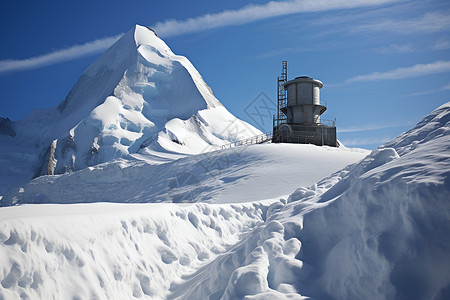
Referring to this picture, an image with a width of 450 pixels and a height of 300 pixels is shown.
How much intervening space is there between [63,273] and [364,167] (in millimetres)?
4884

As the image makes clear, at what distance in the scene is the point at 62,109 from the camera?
68.8 metres

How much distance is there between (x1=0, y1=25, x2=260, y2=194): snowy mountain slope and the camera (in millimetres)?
47094

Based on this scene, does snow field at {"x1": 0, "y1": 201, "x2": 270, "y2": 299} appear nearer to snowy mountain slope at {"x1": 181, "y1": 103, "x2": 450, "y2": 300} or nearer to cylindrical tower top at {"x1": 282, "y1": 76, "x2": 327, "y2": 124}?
snowy mountain slope at {"x1": 181, "y1": 103, "x2": 450, "y2": 300}

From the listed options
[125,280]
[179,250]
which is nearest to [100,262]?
[125,280]

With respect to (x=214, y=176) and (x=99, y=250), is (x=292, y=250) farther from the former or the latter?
(x=214, y=176)

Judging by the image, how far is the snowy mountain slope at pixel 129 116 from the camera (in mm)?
47094

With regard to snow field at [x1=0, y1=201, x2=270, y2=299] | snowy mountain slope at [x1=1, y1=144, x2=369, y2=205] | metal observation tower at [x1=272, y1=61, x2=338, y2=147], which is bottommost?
snow field at [x1=0, y1=201, x2=270, y2=299]

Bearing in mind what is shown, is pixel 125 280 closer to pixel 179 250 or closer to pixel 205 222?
pixel 179 250

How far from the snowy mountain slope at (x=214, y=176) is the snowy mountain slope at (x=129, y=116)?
6.50 metres

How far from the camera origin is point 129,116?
52219mm

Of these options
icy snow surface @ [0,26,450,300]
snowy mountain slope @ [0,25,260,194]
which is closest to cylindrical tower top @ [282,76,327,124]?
snowy mountain slope @ [0,25,260,194]

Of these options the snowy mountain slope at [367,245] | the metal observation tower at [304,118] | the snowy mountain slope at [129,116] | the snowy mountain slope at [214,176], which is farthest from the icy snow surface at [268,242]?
the snowy mountain slope at [129,116]

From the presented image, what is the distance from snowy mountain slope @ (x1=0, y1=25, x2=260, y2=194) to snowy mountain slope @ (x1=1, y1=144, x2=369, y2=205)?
21.3ft

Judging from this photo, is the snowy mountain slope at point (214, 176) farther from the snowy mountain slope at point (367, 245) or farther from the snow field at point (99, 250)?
the snowy mountain slope at point (367, 245)
